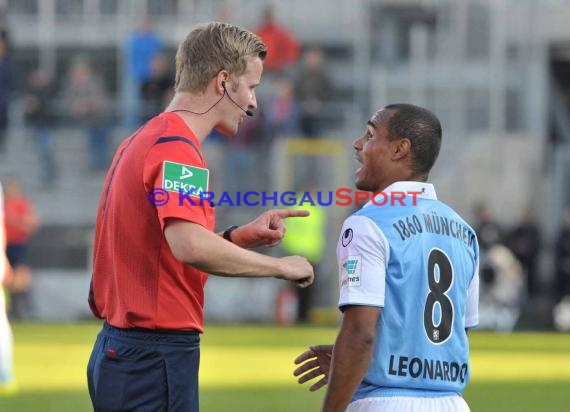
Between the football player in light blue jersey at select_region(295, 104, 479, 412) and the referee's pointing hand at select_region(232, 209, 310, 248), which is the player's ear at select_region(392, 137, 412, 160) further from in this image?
the referee's pointing hand at select_region(232, 209, 310, 248)

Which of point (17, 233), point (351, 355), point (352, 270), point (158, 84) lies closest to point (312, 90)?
point (158, 84)

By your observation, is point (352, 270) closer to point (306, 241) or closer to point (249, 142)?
point (306, 241)

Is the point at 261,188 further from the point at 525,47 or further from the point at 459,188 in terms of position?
the point at 525,47

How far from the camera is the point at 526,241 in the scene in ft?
80.8

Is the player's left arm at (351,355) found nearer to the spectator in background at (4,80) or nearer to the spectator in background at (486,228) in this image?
the spectator in background at (486,228)

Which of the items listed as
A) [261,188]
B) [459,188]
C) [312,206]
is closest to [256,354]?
[312,206]

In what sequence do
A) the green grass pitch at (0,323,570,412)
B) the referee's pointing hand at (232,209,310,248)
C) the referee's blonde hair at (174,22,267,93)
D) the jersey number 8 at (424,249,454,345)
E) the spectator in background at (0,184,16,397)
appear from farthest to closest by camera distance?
1. the spectator in background at (0,184,16,397)
2. the green grass pitch at (0,323,570,412)
3. the referee's pointing hand at (232,209,310,248)
4. the referee's blonde hair at (174,22,267,93)
5. the jersey number 8 at (424,249,454,345)

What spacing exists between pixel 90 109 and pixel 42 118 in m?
1.04

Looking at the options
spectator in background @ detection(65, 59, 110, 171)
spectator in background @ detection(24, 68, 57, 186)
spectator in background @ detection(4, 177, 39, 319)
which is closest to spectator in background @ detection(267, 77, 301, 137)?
spectator in background @ detection(65, 59, 110, 171)

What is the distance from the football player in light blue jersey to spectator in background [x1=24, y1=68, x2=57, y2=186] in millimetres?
21788

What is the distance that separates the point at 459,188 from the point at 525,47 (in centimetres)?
363

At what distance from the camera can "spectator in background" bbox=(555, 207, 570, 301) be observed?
24.6 metres

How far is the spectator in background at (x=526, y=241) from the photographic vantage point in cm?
2464

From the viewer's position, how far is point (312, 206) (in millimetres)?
23797
